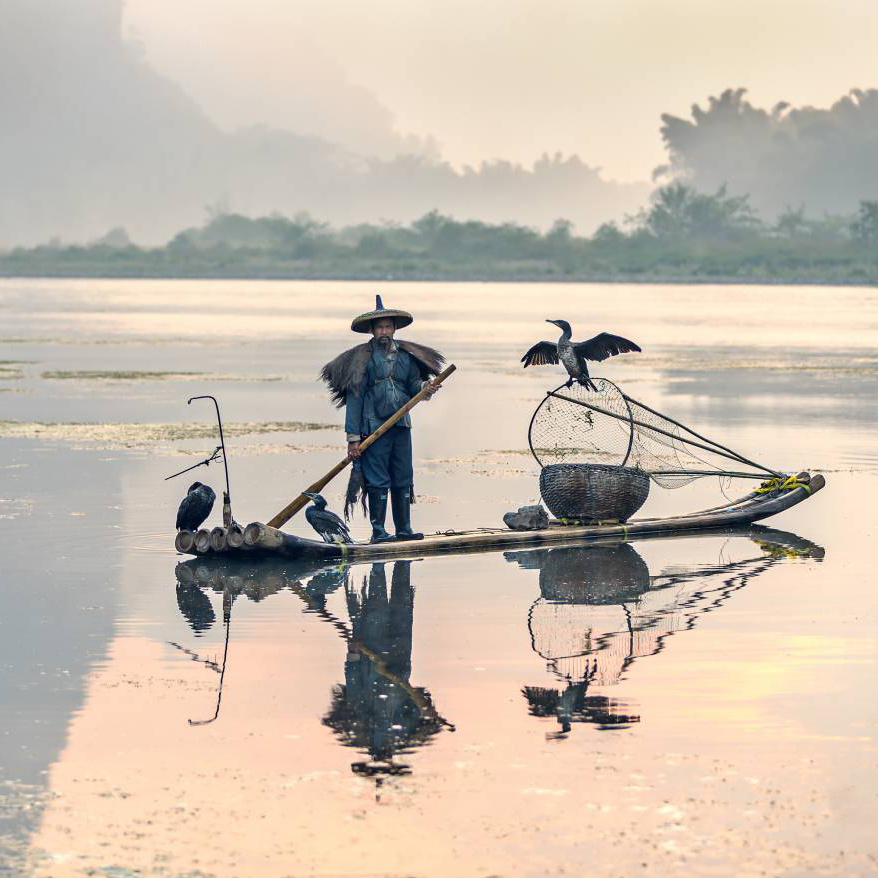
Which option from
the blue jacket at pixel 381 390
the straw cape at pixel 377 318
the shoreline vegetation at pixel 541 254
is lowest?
the shoreline vegetation at pixel 541 254

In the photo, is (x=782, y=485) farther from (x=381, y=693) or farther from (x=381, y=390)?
(x=381, y=693)

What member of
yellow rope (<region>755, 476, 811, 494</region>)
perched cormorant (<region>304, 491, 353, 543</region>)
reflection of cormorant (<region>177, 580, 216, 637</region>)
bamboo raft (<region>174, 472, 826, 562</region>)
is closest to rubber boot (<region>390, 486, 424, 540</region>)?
bamboo raft (<region>174, 472, 826, 562</region>)

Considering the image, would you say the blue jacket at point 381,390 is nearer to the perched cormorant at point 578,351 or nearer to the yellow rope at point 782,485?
the perched cormorant at point 578,351

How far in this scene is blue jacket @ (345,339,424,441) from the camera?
41.5ft

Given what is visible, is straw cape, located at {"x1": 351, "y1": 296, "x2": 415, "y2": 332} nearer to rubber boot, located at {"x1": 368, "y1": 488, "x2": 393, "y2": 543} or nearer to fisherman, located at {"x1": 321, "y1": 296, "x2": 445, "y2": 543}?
fisherman, located at {"x1": 321, "y1": 296, "x2": 445, "y2": 543}

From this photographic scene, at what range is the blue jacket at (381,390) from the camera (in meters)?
12.6

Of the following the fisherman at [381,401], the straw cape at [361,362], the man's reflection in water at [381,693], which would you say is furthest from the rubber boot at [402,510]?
the man's reflection in water at [381,693]

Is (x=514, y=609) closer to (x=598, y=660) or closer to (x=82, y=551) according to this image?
(x=598, y=660)

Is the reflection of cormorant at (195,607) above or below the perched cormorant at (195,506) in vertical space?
below

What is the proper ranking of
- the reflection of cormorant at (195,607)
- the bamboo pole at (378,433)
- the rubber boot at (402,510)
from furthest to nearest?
the rubber boot at (402,510), the bamboo pole at (378,433), the reflection of cormorant at (195,607)

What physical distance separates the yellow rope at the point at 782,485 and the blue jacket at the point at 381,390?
10.7 ft

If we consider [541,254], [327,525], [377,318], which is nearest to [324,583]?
[327,525]

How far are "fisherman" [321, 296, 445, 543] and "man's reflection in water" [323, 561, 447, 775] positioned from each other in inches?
61.8

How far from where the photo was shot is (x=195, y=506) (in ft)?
39.8
